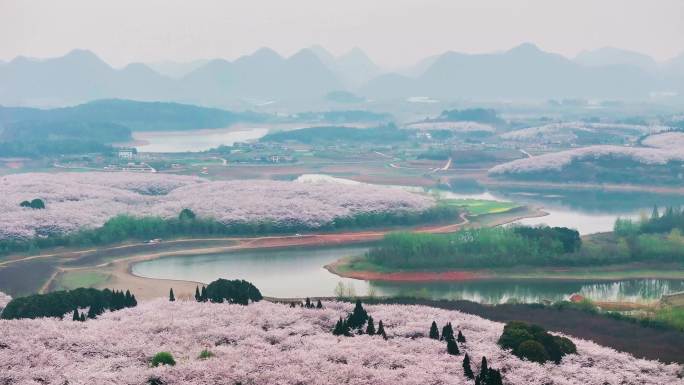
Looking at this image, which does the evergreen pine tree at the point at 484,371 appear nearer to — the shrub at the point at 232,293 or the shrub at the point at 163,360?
the shrub at the point at 163,360

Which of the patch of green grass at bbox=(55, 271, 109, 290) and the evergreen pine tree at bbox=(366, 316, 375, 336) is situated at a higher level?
the patch of green grass at bbox=(55, 271, 109, 290)

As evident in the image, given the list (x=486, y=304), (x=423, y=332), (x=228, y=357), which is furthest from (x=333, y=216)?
(x=228, y=357)

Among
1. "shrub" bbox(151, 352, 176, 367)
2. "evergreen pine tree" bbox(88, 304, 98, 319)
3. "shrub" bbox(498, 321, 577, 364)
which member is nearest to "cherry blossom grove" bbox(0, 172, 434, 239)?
"evergreen pine tree" bbox(88, 304, 98, 319)

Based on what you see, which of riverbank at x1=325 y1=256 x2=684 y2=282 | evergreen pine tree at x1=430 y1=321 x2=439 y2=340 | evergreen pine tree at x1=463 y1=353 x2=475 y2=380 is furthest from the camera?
riverbank at x1=325 y1=256 x2=684 y2=282

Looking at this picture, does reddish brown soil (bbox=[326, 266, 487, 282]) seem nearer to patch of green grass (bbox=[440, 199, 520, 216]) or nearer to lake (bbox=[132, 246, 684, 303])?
lake (bbox=[132, 246, 684, 303])

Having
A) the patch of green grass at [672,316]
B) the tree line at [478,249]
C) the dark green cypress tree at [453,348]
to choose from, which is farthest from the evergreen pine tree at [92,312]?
the patch of green grass at [672,316]

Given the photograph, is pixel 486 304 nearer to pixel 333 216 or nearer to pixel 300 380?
pixel 300 380

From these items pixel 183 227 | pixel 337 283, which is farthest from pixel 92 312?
pixel 183 227
